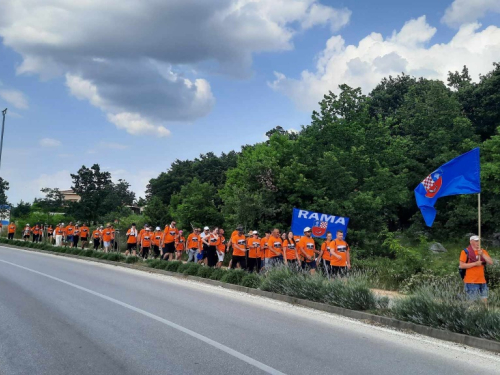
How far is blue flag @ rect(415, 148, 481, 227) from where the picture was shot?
1038cm

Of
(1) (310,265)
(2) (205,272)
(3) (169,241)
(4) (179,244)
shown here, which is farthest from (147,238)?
(1) (310,265)

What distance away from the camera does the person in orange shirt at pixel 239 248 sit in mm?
16359

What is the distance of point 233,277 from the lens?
48.2ft

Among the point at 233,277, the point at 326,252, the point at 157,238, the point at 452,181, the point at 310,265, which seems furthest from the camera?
the point at 157,238

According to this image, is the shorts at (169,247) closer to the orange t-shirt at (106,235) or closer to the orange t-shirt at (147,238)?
the orange t-shirt at (147,238)

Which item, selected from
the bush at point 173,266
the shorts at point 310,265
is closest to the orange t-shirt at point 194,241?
the bush at point 173,266

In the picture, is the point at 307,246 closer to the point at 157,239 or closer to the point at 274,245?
the point at 274,245

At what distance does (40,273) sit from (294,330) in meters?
11.3

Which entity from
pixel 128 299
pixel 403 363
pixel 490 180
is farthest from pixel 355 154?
pixel 403 363

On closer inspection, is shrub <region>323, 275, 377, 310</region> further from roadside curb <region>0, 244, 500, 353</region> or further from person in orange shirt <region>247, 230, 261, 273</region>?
person in orange shirt <region>247, 230, 261, 273</region>

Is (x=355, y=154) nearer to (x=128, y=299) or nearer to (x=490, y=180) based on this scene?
(x=490, y=180)

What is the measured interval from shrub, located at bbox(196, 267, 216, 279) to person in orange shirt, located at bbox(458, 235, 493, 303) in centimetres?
855

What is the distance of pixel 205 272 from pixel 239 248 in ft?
4.48

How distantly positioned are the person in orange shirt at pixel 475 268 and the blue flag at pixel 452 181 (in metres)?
1.27
